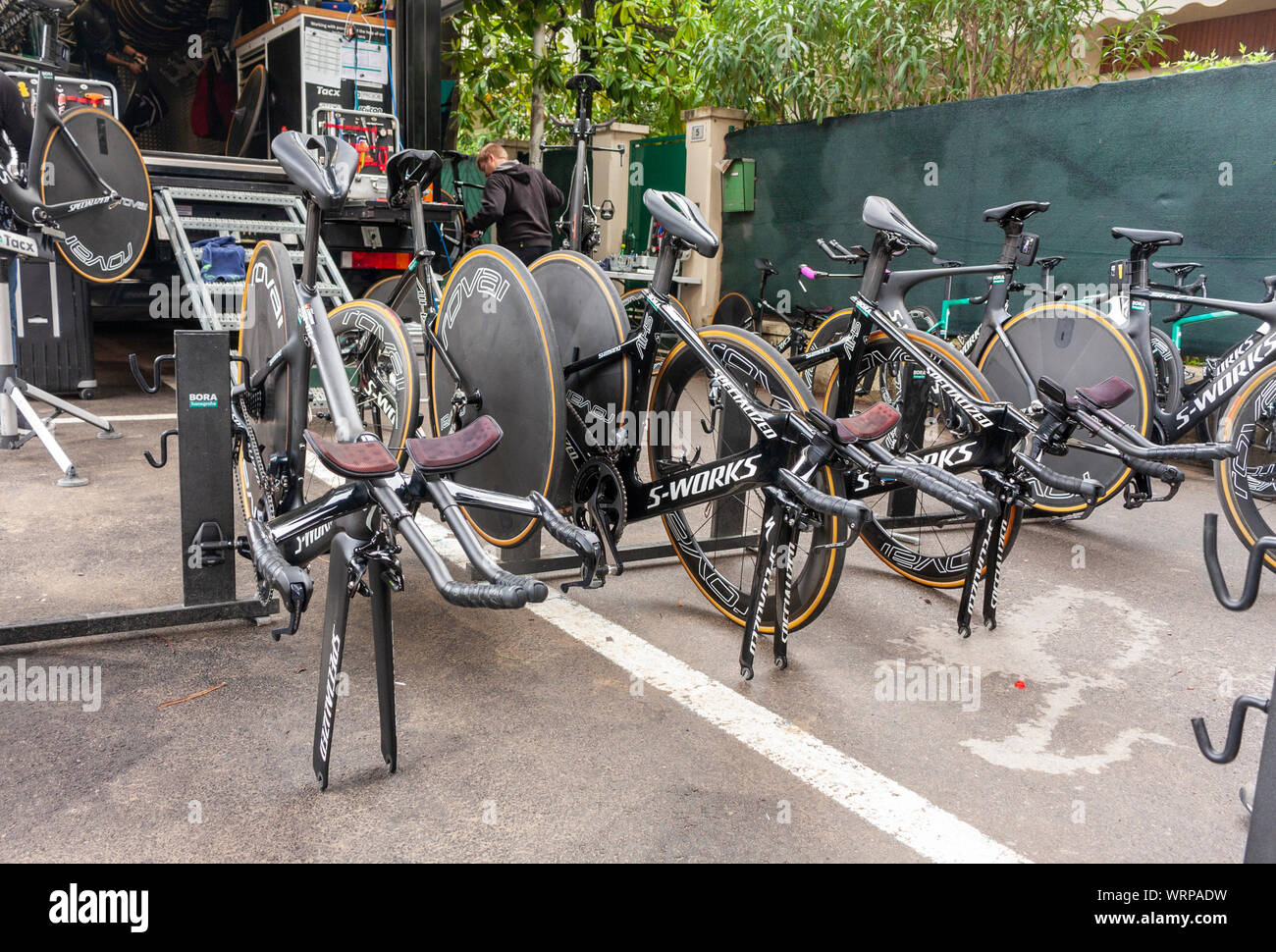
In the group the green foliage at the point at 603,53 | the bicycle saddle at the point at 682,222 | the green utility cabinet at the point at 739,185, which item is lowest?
the bicycle saddle at the point at 682,222

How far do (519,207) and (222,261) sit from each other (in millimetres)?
2351

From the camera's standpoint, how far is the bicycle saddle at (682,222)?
3588 millimetres

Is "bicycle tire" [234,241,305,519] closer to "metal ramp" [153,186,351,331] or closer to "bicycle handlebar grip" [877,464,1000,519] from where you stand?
"bicycle handlebar grip" [877,464,1000,519]

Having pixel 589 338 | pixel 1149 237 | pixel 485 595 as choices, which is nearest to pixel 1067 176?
pixel 1149 237

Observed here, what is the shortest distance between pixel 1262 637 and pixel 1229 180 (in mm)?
3691

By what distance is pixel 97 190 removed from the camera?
A: 20.3ft

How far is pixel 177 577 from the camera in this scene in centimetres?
410

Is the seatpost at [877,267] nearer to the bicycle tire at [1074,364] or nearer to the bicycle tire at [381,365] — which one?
the bicycle tire at [1074,364]

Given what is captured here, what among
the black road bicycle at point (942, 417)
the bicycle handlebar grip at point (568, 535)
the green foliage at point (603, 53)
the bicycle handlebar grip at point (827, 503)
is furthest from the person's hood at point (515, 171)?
the bicycle handlebar grip at point (568, 535)

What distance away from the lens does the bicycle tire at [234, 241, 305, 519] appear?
11.2 ft

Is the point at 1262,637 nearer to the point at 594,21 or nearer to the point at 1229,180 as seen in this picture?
the point at 1229,180

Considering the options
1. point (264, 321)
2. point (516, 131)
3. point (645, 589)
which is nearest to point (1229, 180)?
point (645, 589)

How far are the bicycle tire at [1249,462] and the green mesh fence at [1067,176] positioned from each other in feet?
→ 6.77

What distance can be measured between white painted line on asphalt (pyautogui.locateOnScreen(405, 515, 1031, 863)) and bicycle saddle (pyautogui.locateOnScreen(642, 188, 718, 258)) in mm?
1380
